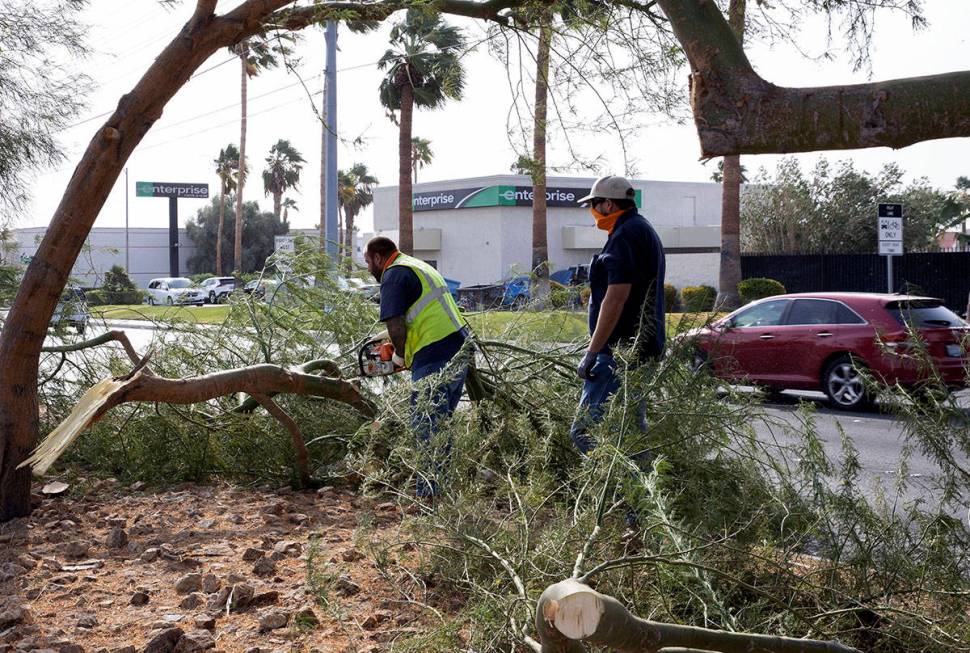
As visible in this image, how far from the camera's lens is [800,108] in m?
3.82

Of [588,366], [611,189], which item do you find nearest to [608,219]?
[611,189]

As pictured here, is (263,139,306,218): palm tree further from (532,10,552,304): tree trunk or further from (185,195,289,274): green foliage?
(532,10,552,304): tree trunk

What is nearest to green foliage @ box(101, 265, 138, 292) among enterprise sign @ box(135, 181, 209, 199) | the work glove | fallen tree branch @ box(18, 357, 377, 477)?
fallen tree branch @ box(18, 357, 377, 477)

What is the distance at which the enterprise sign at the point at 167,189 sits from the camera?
67375 millimetres

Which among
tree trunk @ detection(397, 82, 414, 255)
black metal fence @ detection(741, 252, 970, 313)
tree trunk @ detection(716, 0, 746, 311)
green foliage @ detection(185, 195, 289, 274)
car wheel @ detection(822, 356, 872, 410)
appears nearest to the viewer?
car wheel @ detection(822, 356, 872, 410)

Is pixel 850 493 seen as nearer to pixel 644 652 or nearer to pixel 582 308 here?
pixel 644 652

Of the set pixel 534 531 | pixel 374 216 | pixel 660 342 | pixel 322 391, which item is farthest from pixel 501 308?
pixel 374 216

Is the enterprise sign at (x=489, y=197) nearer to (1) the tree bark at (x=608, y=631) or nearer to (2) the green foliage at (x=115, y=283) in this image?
(2) the green foliage at (x=115, y=283)

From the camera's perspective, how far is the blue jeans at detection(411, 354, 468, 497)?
445cm

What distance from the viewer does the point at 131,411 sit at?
7.11 meters

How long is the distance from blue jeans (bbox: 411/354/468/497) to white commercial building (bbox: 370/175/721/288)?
35.8 m

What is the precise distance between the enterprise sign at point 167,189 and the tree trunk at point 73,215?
6332 cm

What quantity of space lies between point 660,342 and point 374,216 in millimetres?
46001

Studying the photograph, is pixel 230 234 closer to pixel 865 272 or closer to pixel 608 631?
pixel 865 272
